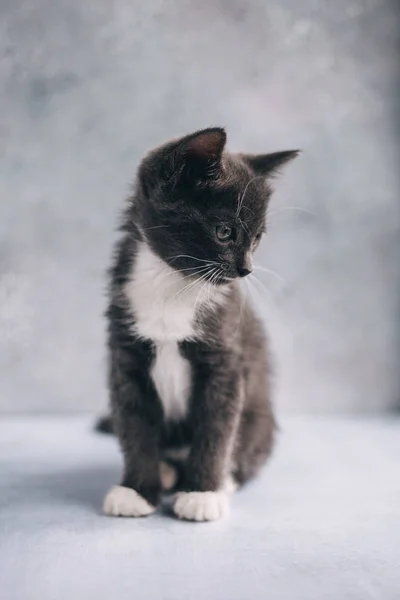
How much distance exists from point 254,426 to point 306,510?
281 mm

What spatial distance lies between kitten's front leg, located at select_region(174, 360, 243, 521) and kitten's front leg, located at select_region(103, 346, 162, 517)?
74mm

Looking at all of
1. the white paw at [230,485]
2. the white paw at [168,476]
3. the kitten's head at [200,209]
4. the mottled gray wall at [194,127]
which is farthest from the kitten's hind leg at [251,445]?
the mottled gray wall at [194,127]

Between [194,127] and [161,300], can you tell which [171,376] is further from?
[194,127]

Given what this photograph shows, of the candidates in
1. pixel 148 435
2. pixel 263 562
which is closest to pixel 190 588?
pixel 263 562

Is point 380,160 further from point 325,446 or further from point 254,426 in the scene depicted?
point 254,426

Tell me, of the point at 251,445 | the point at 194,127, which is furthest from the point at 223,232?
the point at 194,127

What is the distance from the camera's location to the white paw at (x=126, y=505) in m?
1.46

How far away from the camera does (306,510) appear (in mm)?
1515

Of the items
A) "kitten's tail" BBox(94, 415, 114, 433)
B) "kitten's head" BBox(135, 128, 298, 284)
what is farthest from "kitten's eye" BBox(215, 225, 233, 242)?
"kitten's tail" BBox(94, 415, 114, 433)

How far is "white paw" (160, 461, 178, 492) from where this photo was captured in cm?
165

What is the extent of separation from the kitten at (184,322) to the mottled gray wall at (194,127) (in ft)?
2.89

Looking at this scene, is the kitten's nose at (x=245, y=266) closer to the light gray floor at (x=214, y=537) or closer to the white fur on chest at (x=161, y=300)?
the white fur on chest at (x=161, y=300)

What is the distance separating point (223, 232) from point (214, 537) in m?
0.60

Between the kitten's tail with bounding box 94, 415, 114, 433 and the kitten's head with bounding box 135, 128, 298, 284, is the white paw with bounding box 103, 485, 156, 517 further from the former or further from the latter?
the kitten's tail with bounding box 94, 415, 114, 433
